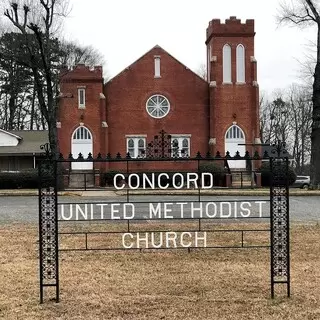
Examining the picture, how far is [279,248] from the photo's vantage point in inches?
256

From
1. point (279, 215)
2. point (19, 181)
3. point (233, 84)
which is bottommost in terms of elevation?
point (19, 181)

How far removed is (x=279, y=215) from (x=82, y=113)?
30.5 m

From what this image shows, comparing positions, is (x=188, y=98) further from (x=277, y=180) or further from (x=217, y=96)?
(x=277, y=180)

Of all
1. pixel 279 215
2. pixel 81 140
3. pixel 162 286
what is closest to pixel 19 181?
pixel 81 140

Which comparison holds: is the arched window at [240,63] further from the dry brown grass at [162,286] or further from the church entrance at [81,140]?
the dry brown grass at [162,286]

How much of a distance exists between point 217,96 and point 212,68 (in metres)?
1.79

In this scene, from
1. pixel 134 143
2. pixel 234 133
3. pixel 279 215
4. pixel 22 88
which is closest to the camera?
pixel 279 215

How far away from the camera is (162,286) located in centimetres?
687

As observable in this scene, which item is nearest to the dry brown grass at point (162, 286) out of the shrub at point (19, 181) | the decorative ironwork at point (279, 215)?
the decorative ironwork at point (279, 215)

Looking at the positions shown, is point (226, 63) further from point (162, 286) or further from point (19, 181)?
point (162, 286)

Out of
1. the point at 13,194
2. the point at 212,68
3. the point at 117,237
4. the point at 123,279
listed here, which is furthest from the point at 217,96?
the point at 123,279

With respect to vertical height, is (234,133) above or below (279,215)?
above

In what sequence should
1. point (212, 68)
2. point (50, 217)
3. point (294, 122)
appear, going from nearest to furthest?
point (50, 217) < point (212, 68) < point (294, 122)

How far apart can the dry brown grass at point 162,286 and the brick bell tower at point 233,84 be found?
85.7ft
